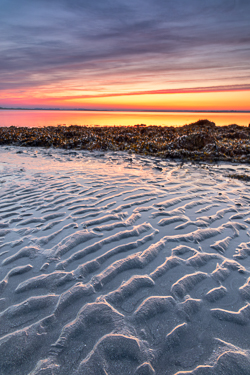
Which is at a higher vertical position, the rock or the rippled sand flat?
the rock

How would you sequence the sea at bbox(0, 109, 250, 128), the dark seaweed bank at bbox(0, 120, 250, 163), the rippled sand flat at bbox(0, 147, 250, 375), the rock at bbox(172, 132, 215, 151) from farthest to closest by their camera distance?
the sea at bbox(0, 109, 250, 128) → the rock at bbox(172, 132, 215, 151) → the dark seaweed bank at bbox(0, 120, 250, 163) → the rippled sand flat at bbox(0, 147, 250, 375)

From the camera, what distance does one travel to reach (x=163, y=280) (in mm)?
2371

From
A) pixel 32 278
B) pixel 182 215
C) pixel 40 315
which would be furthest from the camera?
pixel 182 215

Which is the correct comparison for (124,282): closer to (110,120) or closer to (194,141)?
(194,141)

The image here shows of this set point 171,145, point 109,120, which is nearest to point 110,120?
point 109,120

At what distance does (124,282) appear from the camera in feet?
7.61

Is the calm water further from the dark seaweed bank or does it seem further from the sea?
the dark seaweed bank

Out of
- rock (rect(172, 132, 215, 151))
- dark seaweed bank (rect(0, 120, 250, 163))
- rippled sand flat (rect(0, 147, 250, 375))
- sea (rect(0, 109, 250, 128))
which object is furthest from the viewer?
sea (rect(0, 109, 250, 128))

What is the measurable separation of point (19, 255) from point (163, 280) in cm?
179

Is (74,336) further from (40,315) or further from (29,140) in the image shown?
(29,140)

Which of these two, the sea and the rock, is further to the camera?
the sea

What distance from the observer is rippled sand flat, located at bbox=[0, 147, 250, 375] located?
1639 millimetres

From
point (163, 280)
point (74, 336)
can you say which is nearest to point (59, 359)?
point (74, 336)

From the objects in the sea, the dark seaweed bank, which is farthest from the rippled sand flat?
the sea
